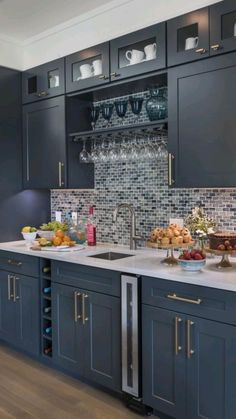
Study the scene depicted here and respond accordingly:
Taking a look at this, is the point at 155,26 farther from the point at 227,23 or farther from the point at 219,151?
the point at 219,151

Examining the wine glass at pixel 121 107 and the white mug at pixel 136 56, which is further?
the wine glass at pixel 121 107

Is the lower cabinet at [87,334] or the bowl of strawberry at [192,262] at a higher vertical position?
the bowl of strawberry at [192,262]

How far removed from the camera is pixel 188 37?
257 centimetres

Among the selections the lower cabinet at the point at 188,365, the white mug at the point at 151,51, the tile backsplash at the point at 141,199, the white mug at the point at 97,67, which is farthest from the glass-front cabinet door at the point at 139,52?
the lower cabinet at the point at 188,365

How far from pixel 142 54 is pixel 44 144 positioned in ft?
3.91

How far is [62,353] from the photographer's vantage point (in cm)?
296

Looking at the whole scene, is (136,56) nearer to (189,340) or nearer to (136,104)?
(136,104)

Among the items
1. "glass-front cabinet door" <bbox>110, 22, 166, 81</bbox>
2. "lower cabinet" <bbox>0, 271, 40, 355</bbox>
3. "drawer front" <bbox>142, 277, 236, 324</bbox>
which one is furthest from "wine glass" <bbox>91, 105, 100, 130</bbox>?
"drawer front" <bbox>142, 277, 236, 324</bbox>

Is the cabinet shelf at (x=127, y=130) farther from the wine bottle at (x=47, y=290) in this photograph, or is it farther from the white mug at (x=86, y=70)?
the wine bottle at (x=47, y=290)

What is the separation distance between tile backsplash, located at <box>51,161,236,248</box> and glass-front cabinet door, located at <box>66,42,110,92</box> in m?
0.69

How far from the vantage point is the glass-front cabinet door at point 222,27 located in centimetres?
233

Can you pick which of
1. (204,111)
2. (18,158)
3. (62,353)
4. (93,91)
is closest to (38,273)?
(62,353)

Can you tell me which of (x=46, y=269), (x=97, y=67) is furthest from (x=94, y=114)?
(x=46, y=269)

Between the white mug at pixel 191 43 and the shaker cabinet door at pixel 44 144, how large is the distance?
3.88 feet
